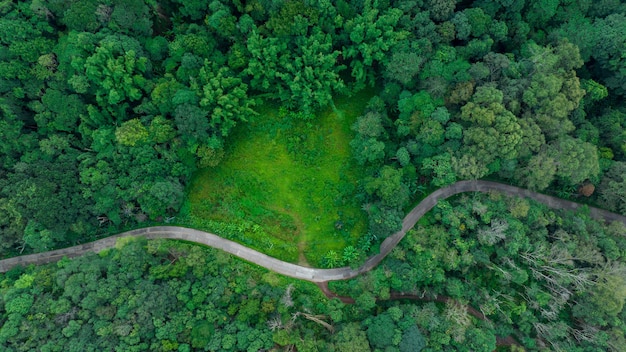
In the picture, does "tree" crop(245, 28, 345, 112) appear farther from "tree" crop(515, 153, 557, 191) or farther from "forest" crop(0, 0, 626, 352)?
"tree" crop(515, 153, 557, 191)

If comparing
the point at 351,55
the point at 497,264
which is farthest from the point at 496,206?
the point at 351,55

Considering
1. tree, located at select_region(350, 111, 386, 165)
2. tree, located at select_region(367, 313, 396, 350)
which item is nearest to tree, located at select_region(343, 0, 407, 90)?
tree, located at select_region(350, 111, 386, 165)

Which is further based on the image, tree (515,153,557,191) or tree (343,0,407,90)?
tree (343,0,407,90)

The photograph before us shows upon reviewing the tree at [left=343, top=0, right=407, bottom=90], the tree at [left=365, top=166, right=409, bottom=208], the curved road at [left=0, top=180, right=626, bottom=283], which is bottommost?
the curved road at [left=0, top=180, right=626, bottom=283]

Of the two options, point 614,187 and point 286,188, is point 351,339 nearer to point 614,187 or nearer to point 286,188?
point 286,188

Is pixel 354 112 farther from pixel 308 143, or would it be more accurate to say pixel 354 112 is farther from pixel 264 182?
pixel 264 182

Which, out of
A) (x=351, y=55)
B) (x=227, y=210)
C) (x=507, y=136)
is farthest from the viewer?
(x=227, y=210)

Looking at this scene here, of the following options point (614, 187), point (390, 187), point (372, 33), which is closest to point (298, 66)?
point (372, 33)
